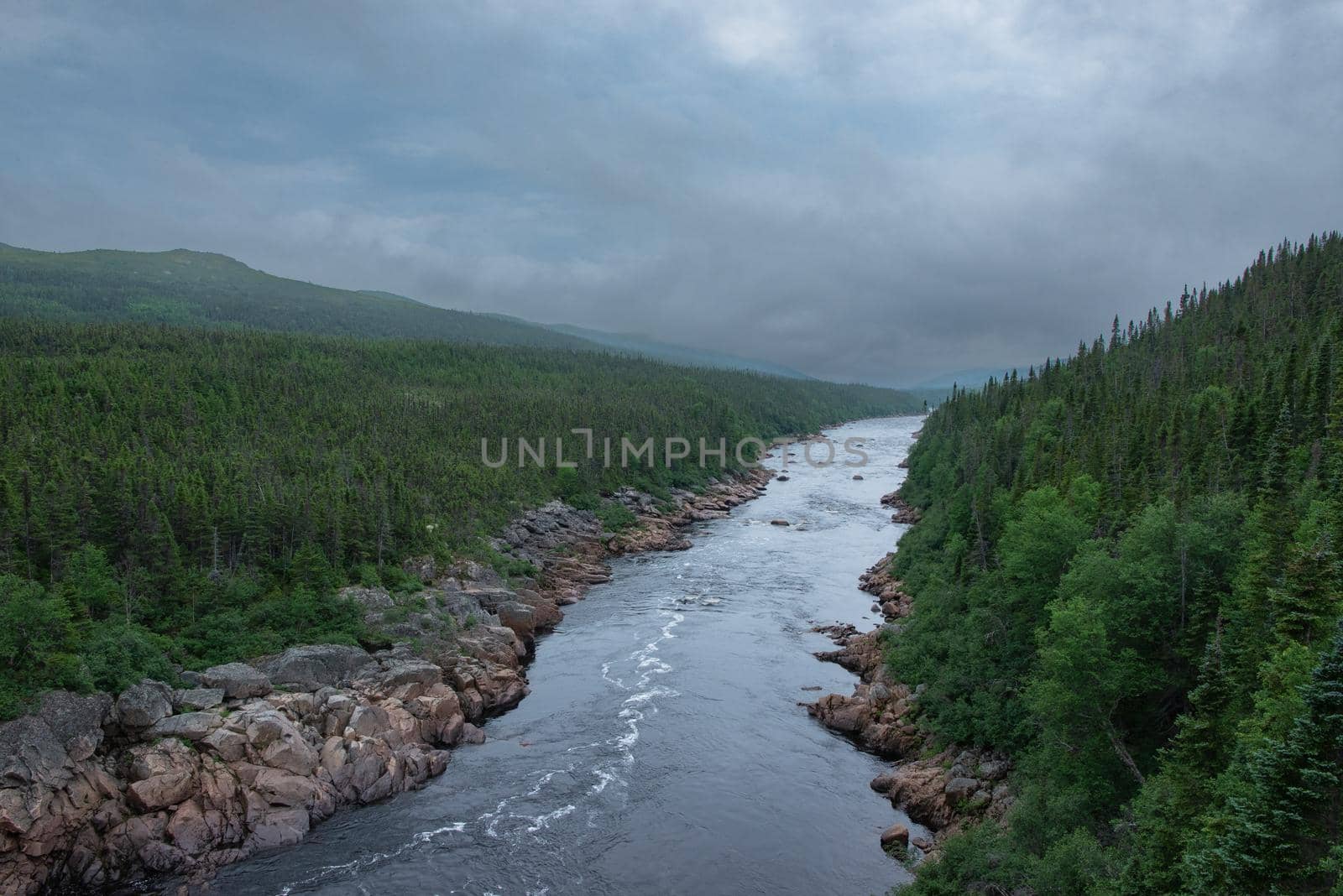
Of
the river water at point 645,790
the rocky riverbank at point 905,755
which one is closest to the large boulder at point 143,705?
the river water at point 645,790

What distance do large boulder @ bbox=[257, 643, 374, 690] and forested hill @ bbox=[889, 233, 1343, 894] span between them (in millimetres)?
29992

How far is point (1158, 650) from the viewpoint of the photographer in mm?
30062

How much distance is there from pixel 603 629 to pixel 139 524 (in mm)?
30455

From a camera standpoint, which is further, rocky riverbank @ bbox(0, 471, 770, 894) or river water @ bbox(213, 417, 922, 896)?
river water @ bbox(213, 417, 922, 896)

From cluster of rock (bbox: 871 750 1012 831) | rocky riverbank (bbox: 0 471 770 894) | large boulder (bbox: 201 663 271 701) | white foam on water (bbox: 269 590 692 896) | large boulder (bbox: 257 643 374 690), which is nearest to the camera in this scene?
rocky riverbank (bbox: 0 471 770 894)

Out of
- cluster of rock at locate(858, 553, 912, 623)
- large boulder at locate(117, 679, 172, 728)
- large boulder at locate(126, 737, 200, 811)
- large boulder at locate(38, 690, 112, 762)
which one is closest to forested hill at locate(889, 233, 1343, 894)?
cluster of rock at locate(858, 553, 912, 623)

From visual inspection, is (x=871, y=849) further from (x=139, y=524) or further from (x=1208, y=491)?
(x=139, y=524)

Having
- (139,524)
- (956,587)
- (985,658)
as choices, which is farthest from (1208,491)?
(139,524)

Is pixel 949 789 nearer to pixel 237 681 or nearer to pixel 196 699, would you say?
pixel 237 681

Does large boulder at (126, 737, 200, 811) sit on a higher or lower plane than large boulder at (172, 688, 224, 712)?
lower

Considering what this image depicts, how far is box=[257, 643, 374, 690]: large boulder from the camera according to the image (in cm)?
Answer: 4016

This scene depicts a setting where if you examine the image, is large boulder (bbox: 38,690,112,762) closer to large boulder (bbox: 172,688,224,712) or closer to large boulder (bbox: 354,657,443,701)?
large boulder (bbox: 172,688,224,712)

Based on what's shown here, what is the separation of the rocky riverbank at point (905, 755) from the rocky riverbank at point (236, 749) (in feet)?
64.2

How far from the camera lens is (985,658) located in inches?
1554
